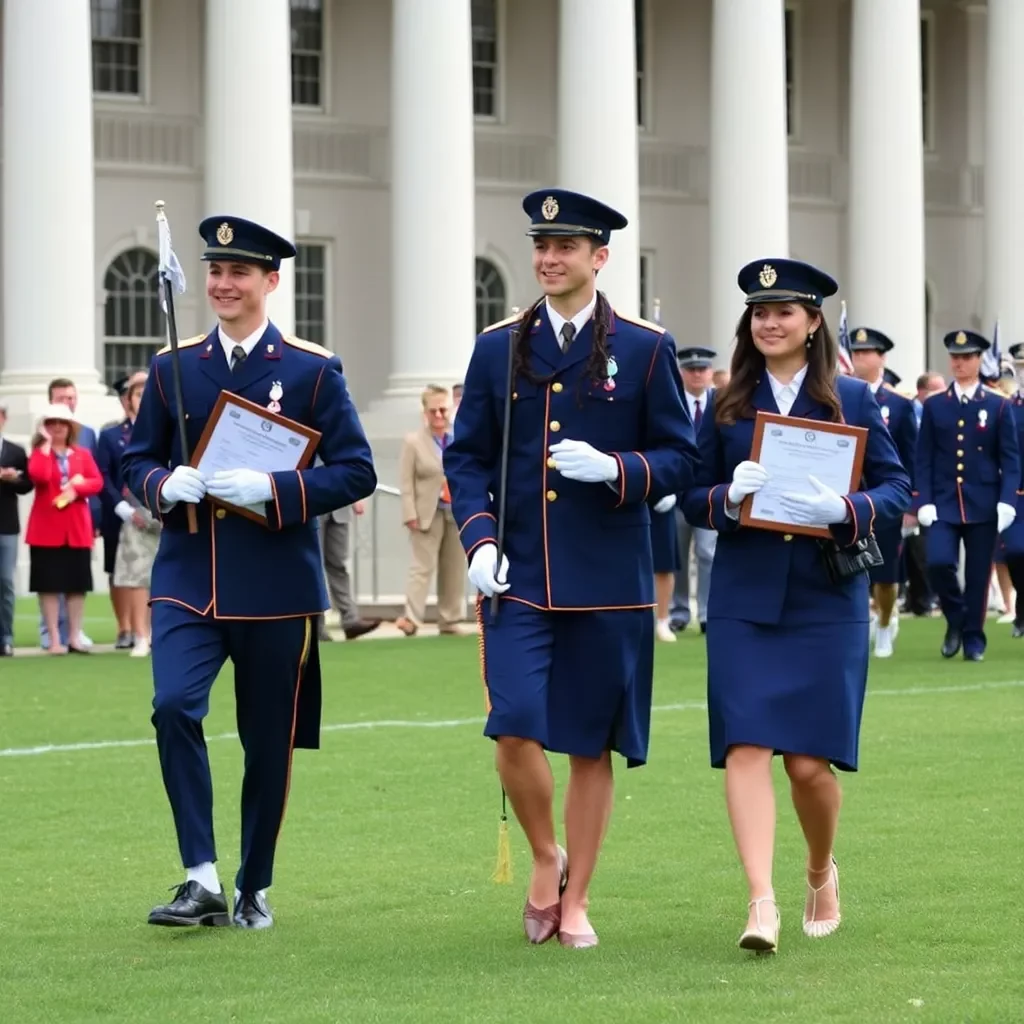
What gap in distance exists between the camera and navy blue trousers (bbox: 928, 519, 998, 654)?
18.2 meters

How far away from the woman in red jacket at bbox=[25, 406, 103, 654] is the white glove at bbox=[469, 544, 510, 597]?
12005mm

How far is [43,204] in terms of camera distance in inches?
1168

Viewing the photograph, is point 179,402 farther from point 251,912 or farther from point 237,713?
point 251,912

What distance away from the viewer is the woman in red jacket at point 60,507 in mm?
19500

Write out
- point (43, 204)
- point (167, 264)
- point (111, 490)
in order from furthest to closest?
point (43, 204) < point (111, 490) < point (167, 264)

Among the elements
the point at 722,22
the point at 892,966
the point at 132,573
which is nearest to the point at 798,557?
the point at 892,966

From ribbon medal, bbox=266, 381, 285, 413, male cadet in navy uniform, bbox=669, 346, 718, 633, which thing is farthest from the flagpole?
male cadet in navy uniform, bbox=669, 346, 718, 633

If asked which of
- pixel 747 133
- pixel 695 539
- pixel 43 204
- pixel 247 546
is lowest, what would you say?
pixel 695 539

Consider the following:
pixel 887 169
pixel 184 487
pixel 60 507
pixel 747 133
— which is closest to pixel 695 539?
pixel 60 507

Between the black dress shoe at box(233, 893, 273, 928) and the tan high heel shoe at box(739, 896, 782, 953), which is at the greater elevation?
the tan high heel shoe at box(739, 896, 782, 953)

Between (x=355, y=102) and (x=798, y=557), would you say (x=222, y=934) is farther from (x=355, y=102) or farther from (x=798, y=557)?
(x=355, y=102)

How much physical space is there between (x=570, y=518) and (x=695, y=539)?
46.1 ft

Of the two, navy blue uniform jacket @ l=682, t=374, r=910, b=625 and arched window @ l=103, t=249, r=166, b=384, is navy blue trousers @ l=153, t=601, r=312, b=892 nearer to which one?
navy blue uniform jacket @ l=682, t=374, r=910, b=625

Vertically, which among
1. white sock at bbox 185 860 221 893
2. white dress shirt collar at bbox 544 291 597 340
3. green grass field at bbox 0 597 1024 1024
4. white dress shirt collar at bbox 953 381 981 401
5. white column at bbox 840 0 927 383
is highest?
white column at bbox 840 0 927 383
